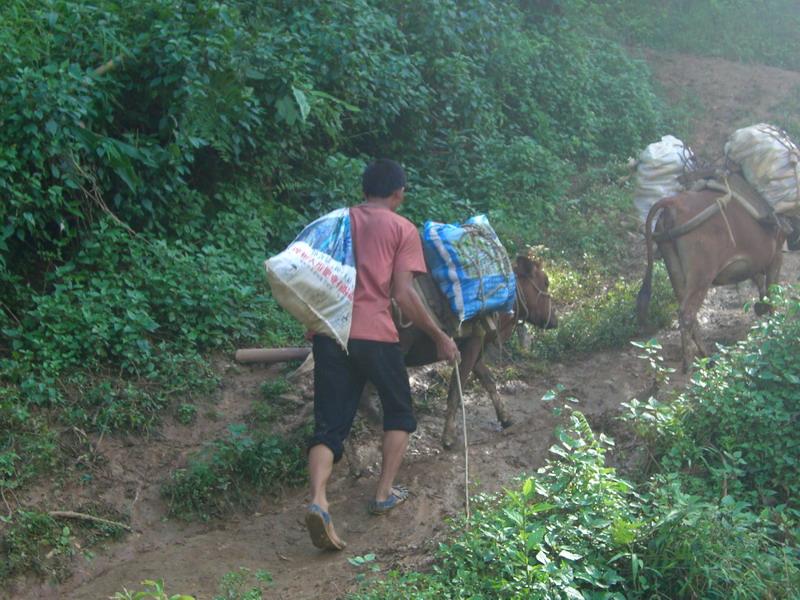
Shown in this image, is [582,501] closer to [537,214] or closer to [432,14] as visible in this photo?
[537,214]

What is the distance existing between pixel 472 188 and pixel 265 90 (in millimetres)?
2786

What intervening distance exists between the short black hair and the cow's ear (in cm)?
227

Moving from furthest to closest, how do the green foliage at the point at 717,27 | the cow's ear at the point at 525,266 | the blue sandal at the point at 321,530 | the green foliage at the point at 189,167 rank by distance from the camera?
1. the green foliage at the point at 717,27
2. the cow's ear at the point at 525,266
3. the green foliage at the point at 189,167
4. the blue sandal at the point at 321,530

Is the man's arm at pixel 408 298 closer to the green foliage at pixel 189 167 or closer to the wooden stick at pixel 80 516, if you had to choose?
the green foliage at pixel 189 167

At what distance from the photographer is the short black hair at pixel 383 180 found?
5863 millimetres

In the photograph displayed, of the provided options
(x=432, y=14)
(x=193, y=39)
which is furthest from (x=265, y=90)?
(x=432, y=14)

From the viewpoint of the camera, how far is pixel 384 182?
5.86 m

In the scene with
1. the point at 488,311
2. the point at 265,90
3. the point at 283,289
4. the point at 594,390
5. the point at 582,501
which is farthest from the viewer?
the point at 265,90

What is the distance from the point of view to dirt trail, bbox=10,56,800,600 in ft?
18.0

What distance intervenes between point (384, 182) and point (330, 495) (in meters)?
2.09

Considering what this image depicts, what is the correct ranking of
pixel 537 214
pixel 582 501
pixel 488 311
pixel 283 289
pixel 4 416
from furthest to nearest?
pixel 537 214 < pixel 488 311 < pixel 4 416 < pixel 283 289 < pixel 582 501

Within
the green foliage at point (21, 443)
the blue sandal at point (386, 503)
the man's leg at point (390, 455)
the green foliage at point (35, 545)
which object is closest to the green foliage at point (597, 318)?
the blue sandal at point (386, 503)

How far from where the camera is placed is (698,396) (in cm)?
625

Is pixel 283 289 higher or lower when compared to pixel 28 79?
lower
